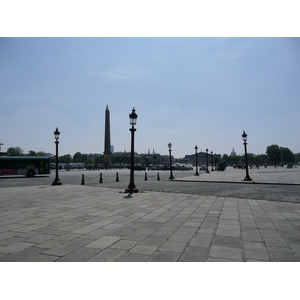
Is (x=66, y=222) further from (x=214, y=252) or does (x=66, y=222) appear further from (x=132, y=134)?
(x=132, y=134)

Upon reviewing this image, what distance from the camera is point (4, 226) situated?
6008 mm

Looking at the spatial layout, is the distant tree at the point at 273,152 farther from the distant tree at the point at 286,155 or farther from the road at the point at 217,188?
the road at the point at 217,188

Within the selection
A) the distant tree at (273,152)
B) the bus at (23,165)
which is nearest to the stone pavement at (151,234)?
the bus at (23,165)

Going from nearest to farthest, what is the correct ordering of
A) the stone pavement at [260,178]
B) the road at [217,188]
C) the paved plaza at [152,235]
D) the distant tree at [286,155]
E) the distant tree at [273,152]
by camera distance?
the paved plaza at [152,235] → the road at [217,188] → the stone pavement at [260,178] → the distant tree at [273,152] → the distant tree at [286,155]

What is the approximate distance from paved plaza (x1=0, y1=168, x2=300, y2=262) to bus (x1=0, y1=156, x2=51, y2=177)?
24228 mm

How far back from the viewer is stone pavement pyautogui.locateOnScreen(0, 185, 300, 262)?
3965mm

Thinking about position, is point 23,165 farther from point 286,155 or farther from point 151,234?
point 286,155

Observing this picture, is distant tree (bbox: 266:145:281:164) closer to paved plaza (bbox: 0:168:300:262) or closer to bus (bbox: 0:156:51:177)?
bus (bbox: 0:156:51:177)

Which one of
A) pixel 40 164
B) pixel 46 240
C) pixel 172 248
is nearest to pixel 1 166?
pixel 40 164

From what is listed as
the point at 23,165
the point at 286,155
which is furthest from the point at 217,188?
the point at 286,155

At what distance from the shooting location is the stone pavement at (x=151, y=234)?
3.96m

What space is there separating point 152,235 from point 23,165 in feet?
97.8

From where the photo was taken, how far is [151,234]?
5.21 meters

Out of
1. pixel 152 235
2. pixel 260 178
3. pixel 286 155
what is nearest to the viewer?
pixel 152 235
